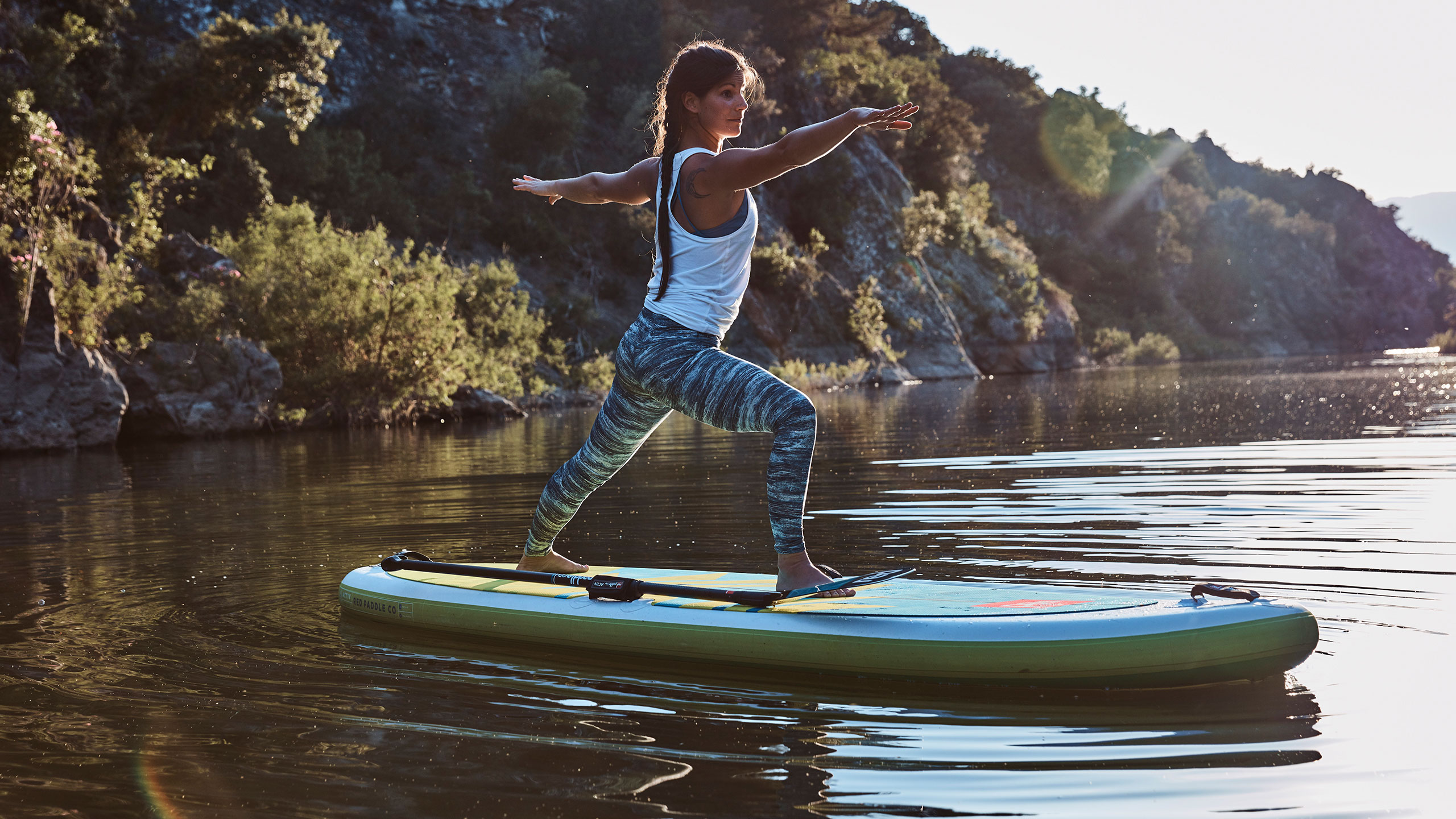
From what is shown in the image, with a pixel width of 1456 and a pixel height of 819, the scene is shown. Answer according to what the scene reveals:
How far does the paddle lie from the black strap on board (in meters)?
0.96

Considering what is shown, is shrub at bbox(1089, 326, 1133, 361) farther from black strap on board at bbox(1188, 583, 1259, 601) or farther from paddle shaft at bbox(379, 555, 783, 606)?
black strap on board at bbox(1188, 583, 1259, 601)

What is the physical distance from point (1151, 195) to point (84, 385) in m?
80.1

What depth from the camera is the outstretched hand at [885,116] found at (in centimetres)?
370

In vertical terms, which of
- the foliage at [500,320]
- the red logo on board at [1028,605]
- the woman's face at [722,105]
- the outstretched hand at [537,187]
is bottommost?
the red logo on board at [1028,605]

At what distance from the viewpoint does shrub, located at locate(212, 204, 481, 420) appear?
2489 cm

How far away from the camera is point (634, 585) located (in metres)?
4.58

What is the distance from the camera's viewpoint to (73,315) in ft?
68.7

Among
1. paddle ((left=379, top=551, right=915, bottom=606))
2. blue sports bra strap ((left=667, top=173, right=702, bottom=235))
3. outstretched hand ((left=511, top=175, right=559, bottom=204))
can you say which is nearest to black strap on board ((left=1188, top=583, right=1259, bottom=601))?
paddle ((left=379, top=551, right=915, bottom=606))

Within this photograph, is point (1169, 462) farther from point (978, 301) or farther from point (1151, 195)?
point (1151, 195)

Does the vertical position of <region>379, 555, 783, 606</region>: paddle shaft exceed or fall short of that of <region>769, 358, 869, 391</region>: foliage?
it falls short

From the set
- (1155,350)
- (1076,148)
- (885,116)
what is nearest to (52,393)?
(885,116)

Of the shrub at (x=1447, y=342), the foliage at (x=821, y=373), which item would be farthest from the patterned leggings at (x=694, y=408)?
the shrub at (x=1447, y=342)

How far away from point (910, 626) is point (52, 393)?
20.1 meters

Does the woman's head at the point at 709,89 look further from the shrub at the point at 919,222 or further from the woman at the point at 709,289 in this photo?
the shrub at the point at 919,222
